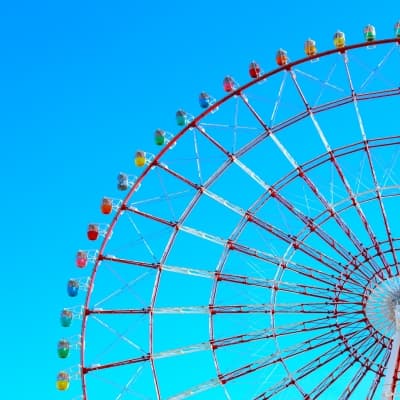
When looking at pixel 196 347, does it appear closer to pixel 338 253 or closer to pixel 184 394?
pixel 184 394

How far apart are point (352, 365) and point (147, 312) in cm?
697

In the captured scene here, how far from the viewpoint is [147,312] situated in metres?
28.2

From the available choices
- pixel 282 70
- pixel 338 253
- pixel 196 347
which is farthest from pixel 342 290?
pixel 282 70

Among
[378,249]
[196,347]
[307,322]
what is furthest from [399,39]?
[196,347]

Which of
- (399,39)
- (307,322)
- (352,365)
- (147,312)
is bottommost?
(352,365)

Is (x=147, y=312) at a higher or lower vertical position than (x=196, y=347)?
higher

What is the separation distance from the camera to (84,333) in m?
27.7

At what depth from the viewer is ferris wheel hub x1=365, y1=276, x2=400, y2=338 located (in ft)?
85.5

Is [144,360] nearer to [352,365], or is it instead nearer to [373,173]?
[352,365]

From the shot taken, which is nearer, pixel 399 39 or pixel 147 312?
pixel 399 39

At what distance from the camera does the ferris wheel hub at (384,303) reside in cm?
2606

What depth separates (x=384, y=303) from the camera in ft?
86.0

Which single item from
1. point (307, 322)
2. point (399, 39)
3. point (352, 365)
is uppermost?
point (399, 39)

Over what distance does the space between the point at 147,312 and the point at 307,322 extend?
538 centimetres
